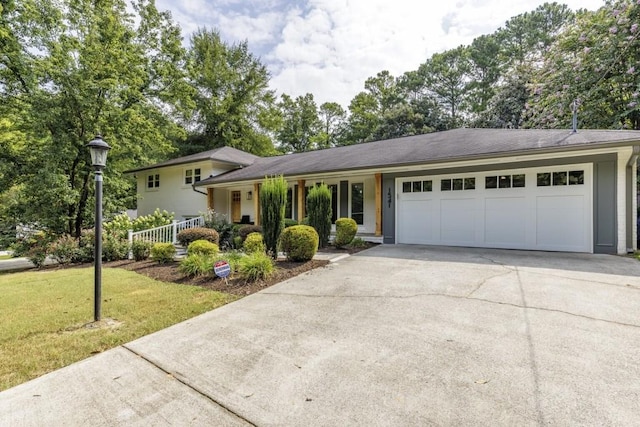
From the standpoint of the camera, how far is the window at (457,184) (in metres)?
8.88

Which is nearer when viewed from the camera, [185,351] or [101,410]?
[101,410]

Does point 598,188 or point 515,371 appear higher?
point 598,188

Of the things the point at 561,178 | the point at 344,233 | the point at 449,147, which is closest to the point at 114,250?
the point at 344,233

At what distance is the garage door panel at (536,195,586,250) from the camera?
747 cm

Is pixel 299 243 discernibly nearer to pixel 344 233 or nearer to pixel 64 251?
pixel 344 233

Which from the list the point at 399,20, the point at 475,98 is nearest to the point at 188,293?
the point at 399,20

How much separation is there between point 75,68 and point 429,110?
23082mm

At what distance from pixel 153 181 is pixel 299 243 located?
15519 mm

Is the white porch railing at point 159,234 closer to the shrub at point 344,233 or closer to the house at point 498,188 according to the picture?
the house at point 498,188

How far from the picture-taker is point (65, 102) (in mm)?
11398

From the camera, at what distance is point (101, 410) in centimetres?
224

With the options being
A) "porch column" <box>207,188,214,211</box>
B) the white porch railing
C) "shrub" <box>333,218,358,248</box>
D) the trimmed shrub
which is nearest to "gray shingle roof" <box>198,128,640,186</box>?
"porch column" <box>207,188,214,211</box>

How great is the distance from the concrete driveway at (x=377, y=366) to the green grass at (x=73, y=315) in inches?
11.7

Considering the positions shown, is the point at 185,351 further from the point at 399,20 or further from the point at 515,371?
the point at 399,20
